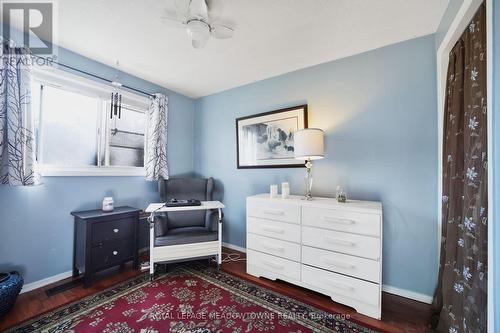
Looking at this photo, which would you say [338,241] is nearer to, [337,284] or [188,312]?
[337,284]

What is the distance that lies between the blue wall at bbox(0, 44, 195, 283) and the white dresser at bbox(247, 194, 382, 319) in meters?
1.77

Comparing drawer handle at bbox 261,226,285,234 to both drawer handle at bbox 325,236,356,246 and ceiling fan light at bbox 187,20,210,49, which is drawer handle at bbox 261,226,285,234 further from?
ceiling fan light at bbox 187,20,210,49

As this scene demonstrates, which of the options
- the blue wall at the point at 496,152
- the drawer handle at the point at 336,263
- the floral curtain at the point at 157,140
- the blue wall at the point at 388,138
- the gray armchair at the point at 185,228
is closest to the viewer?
the blue wall at the point at 496,152

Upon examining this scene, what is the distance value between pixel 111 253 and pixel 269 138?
7.45 ft

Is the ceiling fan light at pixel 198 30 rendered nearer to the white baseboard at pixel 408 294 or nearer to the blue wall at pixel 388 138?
the blue wall at pixel 388 138

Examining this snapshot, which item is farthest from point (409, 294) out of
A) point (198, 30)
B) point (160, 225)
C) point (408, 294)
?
point (198, 30)

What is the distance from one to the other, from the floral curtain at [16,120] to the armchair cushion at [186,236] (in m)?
1.30

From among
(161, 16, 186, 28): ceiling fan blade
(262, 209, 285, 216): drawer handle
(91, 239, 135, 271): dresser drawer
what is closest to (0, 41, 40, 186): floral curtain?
(91, 239, 135, 271): dresser drawer

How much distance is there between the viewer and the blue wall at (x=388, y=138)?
179cm

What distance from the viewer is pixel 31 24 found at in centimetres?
178

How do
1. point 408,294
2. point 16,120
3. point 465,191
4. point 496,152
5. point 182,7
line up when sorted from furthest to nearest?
point 408,294, point 16,120, point 182,7, point 465,191, point 496,152

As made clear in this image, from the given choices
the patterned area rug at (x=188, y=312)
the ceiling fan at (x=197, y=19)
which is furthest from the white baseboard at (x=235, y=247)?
the ceiling fan at (x=197, y=19)

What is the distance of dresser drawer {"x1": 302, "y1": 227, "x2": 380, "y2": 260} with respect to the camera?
62.7 inches

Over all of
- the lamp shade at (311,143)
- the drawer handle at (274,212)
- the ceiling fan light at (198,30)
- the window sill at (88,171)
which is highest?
the ceiling fan light at (198,30)
